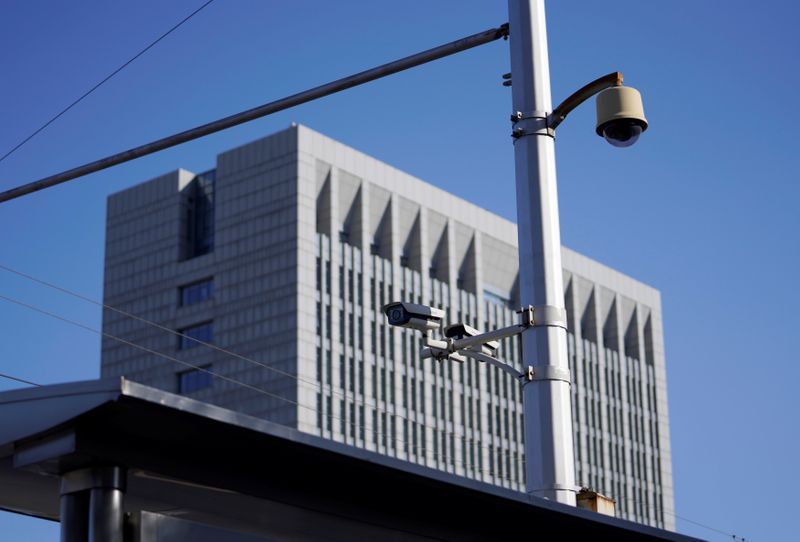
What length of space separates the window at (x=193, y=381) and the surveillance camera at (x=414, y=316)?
9819 cm

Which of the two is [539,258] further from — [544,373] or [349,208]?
[349,208]

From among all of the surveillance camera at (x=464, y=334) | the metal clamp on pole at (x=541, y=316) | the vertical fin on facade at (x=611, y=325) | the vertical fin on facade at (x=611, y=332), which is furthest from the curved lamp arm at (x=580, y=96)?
the vertical fin on facade at (x=611, y=332)

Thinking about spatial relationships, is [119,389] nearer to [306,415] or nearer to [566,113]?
[566,113]

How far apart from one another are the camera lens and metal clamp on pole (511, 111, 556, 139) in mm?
593

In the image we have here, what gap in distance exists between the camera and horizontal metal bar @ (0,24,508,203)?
15.3 m

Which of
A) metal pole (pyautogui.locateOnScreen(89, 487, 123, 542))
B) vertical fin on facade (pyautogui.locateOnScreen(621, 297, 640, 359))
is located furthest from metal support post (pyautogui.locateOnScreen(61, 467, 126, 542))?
vertical fin on facade (pyautogui.locateOnScreen(621, 297, 640, 359))

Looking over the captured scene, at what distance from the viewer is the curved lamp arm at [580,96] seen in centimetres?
1551

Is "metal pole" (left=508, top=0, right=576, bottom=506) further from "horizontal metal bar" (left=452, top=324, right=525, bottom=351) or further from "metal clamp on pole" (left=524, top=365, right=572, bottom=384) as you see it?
"horizontal metal bar" (left=452, top=324, right=525, bottom=351)

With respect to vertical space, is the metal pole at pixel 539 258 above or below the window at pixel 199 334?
below

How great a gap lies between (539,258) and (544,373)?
3.75 feet

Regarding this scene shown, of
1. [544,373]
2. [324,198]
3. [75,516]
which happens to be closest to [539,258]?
[544,373]

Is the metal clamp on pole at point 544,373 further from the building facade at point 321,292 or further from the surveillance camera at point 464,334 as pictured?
the building facade at point 321,292

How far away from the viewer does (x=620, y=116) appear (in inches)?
595

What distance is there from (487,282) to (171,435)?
123m
